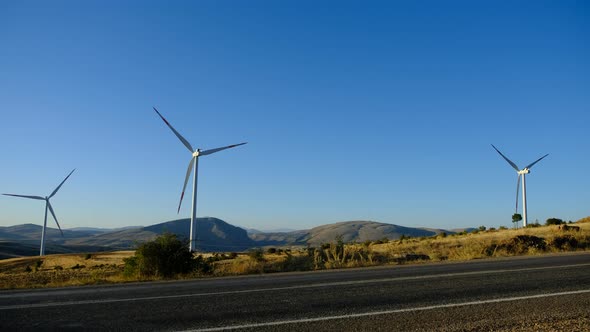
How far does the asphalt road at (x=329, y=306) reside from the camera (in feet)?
20.7

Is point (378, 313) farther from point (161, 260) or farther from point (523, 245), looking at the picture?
point (523, 245)

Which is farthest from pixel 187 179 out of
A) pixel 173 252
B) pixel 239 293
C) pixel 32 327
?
pixel 32 327

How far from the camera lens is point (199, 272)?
16.7 meters

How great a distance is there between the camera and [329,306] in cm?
771

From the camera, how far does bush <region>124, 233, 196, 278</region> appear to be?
53.6ft

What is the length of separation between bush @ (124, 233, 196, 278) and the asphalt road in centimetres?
582

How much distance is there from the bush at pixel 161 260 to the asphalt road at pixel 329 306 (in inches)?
229

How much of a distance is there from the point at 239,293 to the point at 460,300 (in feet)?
14.2

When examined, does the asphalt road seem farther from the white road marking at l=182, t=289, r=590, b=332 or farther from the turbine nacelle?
the turbine nacelle

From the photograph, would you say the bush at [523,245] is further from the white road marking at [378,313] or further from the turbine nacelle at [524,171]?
the turbine nacelle at [524,171]

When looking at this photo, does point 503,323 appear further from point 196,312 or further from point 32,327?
point 32,327

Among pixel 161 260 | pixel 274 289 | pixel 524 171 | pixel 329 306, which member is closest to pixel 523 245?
pixel 161 260

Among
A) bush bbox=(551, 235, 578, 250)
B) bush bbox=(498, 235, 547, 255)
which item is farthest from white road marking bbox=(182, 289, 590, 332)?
bush bbox=(551, 235, 578, 250)

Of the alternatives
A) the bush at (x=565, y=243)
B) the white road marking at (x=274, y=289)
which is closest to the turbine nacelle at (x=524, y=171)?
the bush at (x=565, y=243)
